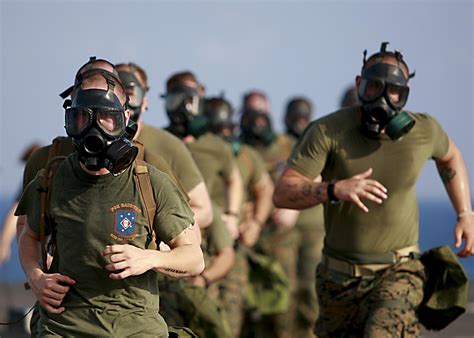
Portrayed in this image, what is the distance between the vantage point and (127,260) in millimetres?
6418

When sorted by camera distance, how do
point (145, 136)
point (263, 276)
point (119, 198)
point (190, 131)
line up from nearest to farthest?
point (119, 198)
point (145, 136)
point (190, 131)
point (263, 276)

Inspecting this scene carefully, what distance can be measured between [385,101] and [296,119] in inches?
345

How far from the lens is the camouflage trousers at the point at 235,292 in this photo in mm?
12414

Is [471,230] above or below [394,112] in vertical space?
below

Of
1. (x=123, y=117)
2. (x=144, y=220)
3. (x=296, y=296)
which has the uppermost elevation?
(x=123, y=117)

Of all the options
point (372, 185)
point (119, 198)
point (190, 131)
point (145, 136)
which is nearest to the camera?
point (119, 198)

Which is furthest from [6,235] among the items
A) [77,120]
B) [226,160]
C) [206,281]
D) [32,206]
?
[77,120]

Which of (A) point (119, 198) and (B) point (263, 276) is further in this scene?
(B) point (263, 276)

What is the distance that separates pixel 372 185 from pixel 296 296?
22.6 ft

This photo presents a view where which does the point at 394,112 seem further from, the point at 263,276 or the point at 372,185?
the point at 263,276

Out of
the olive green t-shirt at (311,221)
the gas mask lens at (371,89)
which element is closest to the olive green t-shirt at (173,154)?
the gas mask lens at (371,89)

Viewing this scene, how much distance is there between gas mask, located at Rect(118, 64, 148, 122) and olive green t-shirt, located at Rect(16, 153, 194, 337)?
2.07m

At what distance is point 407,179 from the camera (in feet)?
29.9

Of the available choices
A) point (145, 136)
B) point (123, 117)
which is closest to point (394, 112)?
point (145, 136)
